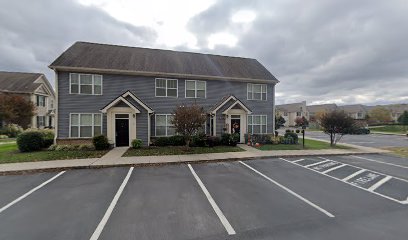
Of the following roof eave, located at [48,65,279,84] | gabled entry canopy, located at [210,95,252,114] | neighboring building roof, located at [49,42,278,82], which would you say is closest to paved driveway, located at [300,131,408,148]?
roof eave, located at [48,65,279,84]

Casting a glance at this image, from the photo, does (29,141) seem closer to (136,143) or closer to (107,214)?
(136,143)

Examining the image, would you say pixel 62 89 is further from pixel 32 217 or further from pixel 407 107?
pixel 407 107

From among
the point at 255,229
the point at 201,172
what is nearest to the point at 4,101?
the point at 201,172

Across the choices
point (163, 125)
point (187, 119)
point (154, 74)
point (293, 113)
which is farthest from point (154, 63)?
point (293, 113)

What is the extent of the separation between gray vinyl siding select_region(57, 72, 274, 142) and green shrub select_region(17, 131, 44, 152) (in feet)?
4.26

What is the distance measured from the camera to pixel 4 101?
23.8 m

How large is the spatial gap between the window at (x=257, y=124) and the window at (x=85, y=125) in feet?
45.0

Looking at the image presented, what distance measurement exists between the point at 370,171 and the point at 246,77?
12290 millimetres

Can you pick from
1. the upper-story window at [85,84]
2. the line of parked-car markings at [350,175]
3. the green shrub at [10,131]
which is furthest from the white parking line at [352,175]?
the green shrub at [10,131]

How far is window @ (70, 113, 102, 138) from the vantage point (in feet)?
48.8

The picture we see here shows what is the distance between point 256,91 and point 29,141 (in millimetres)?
19429

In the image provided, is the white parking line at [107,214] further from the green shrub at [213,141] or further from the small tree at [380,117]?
the small tree at [380,117]

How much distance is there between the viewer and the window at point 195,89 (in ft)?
57.4

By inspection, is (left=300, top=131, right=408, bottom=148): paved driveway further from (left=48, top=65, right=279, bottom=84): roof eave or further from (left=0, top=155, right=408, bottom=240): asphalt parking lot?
(left=0, top=155, right=408, bottom=240): asphalt parking lot
